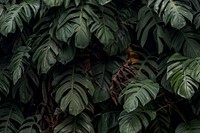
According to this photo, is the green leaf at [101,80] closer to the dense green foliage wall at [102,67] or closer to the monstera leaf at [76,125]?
the dense green foliage wall at [102,67]

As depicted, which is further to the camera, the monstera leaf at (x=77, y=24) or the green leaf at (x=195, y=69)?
the monstera leaf at (x=77, y=24)

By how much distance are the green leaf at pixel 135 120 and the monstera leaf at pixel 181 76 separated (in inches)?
8.2

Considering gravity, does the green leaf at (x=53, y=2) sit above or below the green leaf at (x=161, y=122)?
above

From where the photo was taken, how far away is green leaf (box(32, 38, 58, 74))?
7.15ft

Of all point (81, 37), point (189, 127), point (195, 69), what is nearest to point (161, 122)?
point (189, 127)

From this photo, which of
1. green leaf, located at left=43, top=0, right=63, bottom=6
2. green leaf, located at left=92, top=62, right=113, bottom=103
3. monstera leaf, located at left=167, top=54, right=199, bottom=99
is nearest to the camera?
monstera leaf, located at left=167, top=54, right=199, bottom=99

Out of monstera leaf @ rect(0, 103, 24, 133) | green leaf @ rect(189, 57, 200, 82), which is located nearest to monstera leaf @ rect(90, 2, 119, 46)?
green leaf @ rect(189, 57, 200, 82)

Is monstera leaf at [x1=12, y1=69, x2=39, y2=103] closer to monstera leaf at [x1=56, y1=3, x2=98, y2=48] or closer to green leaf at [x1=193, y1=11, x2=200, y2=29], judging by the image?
monstera leaf at [x1=56, y1=3, x2=98, y2=48]

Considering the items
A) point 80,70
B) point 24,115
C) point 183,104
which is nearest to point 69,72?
point 80,70

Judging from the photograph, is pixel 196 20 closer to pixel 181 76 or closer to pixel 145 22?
pixel 145 22

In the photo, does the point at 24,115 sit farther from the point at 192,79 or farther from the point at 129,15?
the point at 192,79

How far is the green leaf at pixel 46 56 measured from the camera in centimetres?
218

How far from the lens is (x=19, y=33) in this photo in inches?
101

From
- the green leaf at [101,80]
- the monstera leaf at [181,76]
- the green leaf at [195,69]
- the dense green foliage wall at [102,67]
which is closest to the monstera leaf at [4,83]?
the dense green foliage wall at [102,67]
